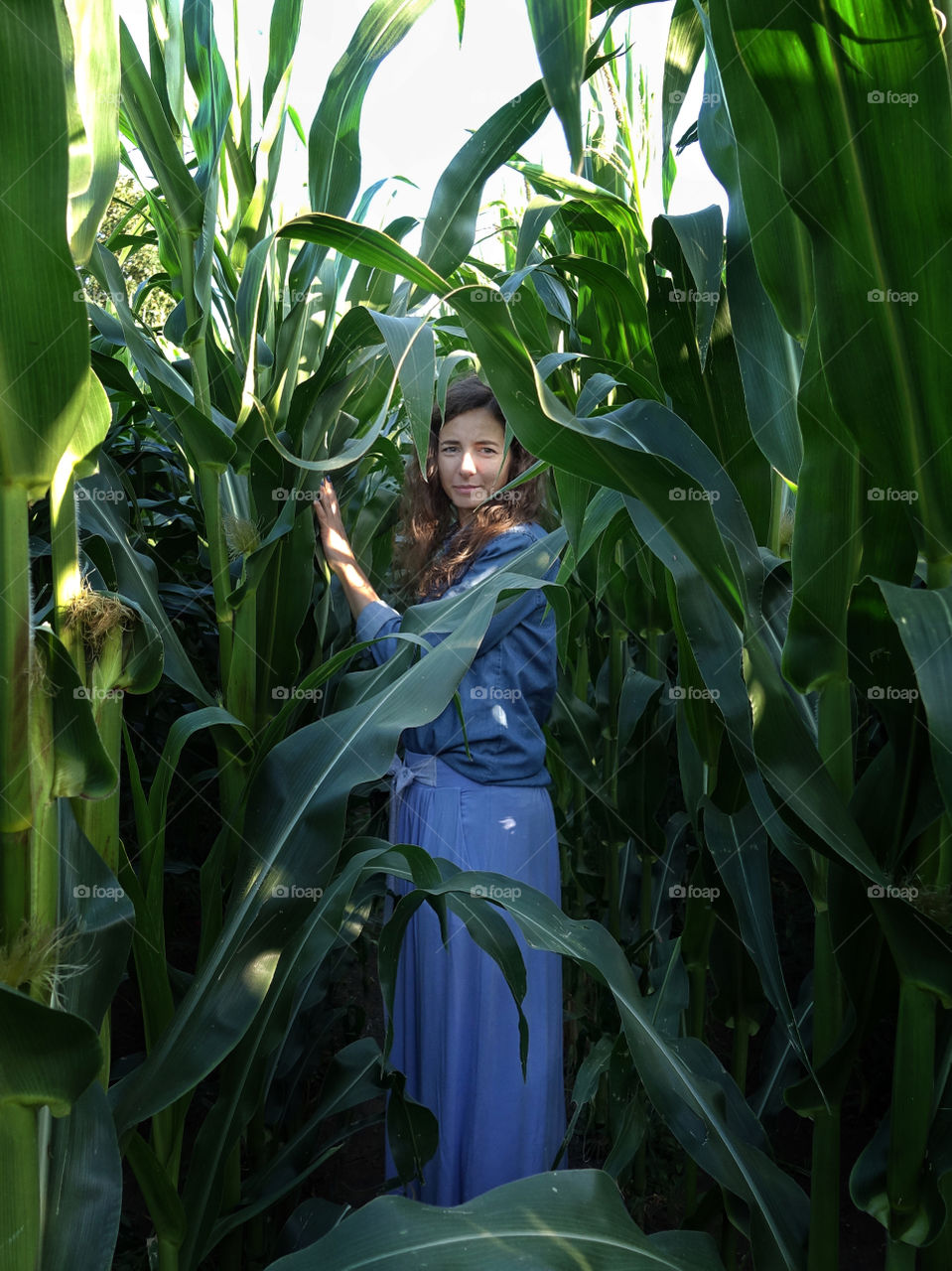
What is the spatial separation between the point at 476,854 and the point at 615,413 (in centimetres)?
90

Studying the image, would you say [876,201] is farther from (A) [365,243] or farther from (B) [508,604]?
(B) [508,604]

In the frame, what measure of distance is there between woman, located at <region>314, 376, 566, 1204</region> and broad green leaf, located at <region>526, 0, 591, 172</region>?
2.68ft

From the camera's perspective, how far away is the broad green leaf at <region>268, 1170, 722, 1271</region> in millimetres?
607

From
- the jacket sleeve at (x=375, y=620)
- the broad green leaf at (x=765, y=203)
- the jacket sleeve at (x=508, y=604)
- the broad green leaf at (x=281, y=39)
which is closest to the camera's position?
the broad green leaf at (x=765, y=203)

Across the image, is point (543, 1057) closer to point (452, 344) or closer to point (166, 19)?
point (452, 344)

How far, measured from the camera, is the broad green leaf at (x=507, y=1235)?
0.61 meters

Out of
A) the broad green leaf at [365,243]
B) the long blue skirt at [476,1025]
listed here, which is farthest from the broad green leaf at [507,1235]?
the long blue skirt at [476,1025]

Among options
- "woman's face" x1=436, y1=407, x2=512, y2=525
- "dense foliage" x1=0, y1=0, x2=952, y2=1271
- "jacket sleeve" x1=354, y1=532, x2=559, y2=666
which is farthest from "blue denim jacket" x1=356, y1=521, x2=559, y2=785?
"dense foliage" x1=0, y1=0, x2=952, y2=1271

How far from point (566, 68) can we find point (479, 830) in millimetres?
1068

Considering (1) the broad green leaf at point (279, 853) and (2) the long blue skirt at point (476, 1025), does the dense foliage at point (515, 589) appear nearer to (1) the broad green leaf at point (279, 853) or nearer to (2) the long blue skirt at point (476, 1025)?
(1) the broad green leaf at point (279, 853)

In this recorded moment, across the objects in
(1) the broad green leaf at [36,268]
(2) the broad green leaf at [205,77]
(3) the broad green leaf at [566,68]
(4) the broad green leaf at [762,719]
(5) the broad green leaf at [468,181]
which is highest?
(2) the broad green leaf at [205,77]

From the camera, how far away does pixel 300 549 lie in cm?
115

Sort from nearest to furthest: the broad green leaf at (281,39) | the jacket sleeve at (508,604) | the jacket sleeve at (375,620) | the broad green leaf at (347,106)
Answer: the broad green leaf at (347,106)
the broad green leaf at (281,39)
the jacket sleeve at (375,620)
the jacket sleeve at (508,604)

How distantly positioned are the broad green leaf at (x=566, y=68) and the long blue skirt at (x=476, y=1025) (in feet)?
3.40
